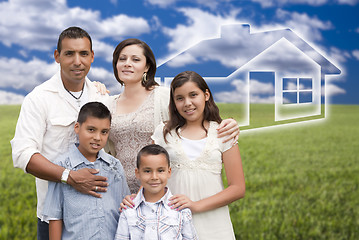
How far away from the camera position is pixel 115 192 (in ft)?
7.33

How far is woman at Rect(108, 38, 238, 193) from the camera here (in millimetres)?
2594

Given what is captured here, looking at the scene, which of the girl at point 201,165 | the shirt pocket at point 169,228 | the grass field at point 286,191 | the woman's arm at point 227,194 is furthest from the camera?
the grass field at point 286,191

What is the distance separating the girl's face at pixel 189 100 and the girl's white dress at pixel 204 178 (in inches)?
5.9

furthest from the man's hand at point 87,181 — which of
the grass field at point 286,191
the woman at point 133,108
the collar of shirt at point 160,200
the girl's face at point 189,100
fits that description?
the grass field at point 286,191

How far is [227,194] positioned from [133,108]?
0.90m

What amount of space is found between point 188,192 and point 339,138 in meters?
9.62

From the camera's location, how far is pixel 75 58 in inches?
94.7

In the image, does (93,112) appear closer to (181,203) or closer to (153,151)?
(153,151)

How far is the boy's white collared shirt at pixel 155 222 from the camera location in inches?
78.8

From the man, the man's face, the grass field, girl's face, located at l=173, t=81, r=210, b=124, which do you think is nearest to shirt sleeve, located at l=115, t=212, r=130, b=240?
the man

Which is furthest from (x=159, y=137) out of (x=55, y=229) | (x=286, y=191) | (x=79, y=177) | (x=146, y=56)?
(x=286, y=191)

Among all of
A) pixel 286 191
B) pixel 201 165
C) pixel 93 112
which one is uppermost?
pixel 93 112

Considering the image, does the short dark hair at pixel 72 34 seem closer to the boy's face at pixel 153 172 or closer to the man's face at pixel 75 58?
the man's face at pixel 75 58

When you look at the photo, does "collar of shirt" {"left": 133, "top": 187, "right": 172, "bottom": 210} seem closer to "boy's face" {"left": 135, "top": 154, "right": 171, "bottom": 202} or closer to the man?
"boy's face" {"left": 135, "top": 154, "right": 171, "bottom": 202}
